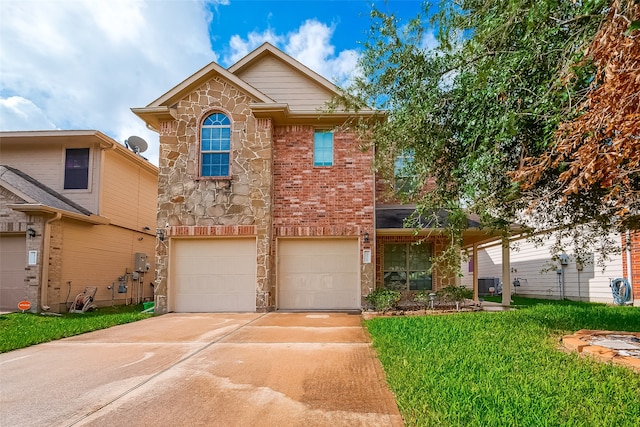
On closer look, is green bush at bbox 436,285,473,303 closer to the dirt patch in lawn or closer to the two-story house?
the two-story house

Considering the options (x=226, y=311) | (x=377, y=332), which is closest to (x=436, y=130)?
(x=377, y=332)

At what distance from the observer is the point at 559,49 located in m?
4.36

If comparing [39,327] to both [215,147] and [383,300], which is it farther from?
[383,300]

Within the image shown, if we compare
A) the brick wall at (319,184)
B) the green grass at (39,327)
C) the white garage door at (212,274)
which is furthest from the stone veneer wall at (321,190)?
the green grass at (39,327)

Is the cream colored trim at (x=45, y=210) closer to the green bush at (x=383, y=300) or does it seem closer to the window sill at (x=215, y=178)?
the window sill at (x=215, y=178)

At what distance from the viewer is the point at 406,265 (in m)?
12.7

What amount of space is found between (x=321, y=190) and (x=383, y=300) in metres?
3.53

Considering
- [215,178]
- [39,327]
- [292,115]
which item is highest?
[292,115]

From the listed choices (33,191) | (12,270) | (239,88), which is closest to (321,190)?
(239,88)

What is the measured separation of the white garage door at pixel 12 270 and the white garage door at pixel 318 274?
7.60 metres

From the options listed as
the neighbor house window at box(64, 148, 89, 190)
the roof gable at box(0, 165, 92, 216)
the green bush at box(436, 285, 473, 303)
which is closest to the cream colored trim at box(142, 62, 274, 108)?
the neighbor house window at box(64, 148, 89, 190)

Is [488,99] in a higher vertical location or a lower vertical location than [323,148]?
lower

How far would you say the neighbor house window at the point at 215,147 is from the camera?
11.7m

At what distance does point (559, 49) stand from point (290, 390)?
4.57 meters
